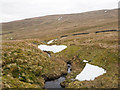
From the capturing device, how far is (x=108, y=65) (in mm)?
24562

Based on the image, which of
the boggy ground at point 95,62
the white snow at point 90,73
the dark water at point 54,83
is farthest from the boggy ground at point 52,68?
the white snow at point 90,73

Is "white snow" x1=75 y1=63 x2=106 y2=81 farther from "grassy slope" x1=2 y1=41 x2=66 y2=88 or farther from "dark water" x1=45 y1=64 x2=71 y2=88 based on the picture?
"grassy slope" x1=2 y1=41 x2=66 y2=88

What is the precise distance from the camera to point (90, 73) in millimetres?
22812

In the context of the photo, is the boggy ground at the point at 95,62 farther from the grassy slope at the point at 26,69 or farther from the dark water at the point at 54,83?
the grassy slope at the point at 26,69

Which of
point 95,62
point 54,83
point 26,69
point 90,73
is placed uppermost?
point 26,69

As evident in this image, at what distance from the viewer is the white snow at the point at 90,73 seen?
2170 centimetres

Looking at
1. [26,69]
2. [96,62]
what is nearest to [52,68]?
[26,69]

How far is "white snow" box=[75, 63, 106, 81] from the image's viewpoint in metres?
21.7

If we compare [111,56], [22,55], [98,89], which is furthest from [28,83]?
[111,56]

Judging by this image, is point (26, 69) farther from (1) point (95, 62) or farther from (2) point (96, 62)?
(2) point (96, 62)

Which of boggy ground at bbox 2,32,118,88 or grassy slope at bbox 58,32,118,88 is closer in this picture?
boggy ground at bbox 2,32,118,88

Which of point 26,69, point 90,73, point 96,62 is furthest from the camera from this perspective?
point 96,62

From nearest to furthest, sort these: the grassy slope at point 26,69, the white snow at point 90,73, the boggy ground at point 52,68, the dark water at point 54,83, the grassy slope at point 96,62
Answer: the grassy slope at point 26,69
the boggy ground at point 52,68
the grassy slope at point 96,62
the dark water at point 54,83
the white snow at point 90,73

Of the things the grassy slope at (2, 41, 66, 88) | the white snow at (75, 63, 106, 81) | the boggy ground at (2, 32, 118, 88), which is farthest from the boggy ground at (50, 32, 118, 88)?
the grassy slope at (2, 41, 66, 88)
